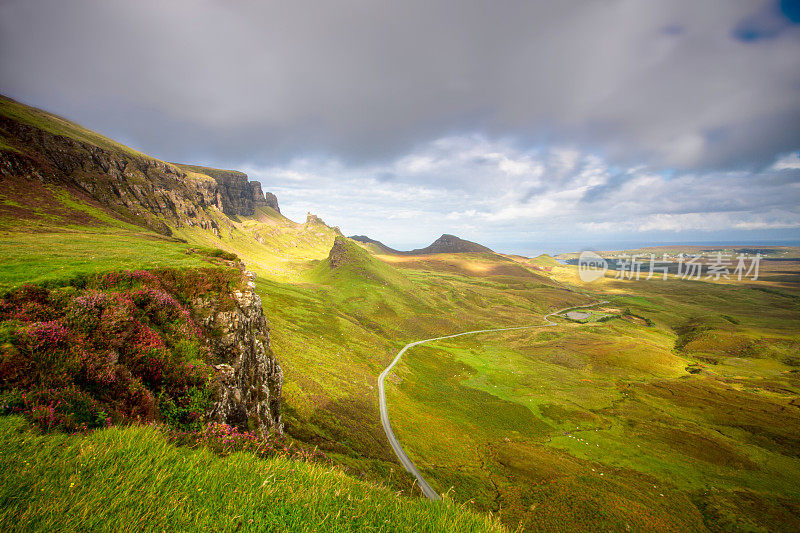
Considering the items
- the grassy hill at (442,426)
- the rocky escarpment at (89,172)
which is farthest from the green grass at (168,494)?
the rocky escarpment at (89,172)

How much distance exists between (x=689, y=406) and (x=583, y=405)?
28.7m

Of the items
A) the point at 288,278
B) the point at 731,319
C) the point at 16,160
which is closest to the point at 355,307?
the point at 288,278

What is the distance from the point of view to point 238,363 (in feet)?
72.4

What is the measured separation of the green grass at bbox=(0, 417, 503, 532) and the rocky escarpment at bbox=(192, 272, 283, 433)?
1121 centimetres

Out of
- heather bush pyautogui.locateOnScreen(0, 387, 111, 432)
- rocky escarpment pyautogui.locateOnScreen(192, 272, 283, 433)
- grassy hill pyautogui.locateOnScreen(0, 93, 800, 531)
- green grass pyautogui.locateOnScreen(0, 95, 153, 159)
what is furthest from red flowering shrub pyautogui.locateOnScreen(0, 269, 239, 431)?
green grass pyautogui.locateOnScreen(0, 95, 153, 159)

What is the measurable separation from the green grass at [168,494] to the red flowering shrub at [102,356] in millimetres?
2603

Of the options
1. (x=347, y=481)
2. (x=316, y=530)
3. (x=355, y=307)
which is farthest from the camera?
(x=355, y=307)

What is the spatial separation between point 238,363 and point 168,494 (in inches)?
799

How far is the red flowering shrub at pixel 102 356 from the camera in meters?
7.99

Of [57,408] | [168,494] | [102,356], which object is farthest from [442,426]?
[168,494]

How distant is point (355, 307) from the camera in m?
133

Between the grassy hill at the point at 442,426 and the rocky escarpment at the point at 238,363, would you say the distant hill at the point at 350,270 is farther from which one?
the rocky escarpment at the point at 238,363

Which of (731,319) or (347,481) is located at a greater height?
(347,481)

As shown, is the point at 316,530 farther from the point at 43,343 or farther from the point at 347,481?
the point at 43,343
